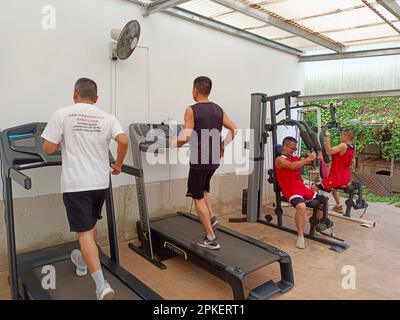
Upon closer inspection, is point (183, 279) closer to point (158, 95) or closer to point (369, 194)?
point (158, 95)

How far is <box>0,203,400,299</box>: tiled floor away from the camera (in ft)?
8.92

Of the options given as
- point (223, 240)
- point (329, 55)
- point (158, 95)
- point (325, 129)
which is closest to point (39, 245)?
point (223, 240)

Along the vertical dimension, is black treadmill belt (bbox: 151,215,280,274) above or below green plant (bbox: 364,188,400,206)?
above

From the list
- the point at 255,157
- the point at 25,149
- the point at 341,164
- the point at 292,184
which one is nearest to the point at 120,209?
the point at 25,149

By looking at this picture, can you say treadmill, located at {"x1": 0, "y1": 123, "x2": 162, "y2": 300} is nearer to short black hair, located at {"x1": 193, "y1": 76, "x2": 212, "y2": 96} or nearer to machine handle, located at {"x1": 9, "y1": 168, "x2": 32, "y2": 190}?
machine handle, located at {"x1": 9, "y1": 168, "x2": 32, "y2": 190}

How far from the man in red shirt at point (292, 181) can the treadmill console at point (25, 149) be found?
2.64m

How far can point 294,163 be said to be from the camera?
3754 millimetres

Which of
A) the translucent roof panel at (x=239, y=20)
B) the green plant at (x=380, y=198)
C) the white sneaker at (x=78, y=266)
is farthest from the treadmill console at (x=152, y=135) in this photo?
the green plant at (x=380, y=198)

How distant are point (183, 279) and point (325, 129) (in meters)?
2.98

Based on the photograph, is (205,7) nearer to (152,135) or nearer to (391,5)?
(152,135)

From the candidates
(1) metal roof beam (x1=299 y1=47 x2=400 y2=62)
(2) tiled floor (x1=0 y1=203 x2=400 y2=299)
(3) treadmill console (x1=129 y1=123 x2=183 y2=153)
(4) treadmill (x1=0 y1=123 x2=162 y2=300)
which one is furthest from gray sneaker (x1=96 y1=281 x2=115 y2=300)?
(1) metal roof beam (x1=299 y1=47 x2=400 y2=62)

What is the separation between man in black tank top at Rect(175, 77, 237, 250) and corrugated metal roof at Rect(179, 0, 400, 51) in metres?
1.85

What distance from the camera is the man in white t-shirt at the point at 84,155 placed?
210 cm

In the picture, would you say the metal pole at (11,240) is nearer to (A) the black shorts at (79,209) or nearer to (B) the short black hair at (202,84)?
(A) the black shorts at (79,209)
